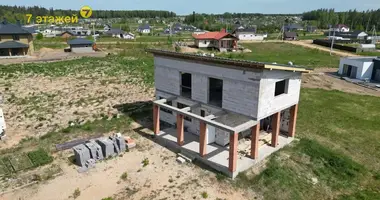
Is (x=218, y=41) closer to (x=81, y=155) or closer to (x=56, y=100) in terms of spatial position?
(x=56, y=100)

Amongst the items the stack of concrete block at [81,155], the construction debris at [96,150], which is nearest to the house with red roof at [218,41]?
the construction debris at [96,150]

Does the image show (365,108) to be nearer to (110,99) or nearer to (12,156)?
(110,99)

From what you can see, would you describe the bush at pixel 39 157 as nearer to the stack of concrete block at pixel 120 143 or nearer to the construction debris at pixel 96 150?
the construction debris at pixel 96 150

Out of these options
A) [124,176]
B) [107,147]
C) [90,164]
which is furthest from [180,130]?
[90,164]

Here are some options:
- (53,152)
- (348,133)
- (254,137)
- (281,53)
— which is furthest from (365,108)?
(281,53)

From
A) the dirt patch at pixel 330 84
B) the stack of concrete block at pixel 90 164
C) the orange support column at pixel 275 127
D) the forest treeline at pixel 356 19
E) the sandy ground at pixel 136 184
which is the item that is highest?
the forest treeline at pixel 356 19
